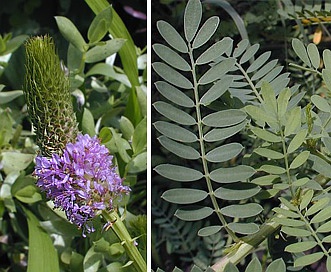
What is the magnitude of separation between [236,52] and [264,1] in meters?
0.36

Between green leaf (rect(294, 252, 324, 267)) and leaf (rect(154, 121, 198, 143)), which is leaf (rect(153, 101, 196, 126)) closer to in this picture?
leaf (rect(154, 121, 198, 143))

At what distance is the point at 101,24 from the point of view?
0.72 meters

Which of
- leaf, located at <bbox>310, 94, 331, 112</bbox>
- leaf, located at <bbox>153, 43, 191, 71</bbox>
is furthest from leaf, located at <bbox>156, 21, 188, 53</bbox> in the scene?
leaf, located at <bbox>310, 94, 331, 112</bbox>

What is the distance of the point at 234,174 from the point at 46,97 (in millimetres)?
167

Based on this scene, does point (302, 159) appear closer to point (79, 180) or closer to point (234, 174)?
point (234, 174)

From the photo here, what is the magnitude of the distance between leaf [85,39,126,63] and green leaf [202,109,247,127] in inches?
10.4

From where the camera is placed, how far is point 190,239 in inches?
31.7

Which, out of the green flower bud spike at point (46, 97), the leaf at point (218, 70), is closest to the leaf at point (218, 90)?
the leaf at point (218, 70)

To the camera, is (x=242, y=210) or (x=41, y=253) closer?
(x=242, y=210)

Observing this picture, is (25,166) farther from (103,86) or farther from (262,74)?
(262,74)

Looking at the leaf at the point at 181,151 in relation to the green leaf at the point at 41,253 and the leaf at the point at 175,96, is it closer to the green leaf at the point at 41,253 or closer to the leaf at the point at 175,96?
the leaf at the point at 175,96

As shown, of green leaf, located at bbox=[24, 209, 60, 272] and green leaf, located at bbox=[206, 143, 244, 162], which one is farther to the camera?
green leaf, located at bbox=[24, 209, 60, 272]

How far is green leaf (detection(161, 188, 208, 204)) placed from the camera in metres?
0.47

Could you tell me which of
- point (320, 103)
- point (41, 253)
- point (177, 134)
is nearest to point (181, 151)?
point (177, 134)
